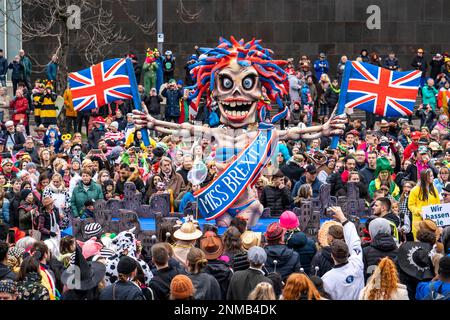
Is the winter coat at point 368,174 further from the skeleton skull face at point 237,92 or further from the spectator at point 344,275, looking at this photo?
the spectator at point 344,275

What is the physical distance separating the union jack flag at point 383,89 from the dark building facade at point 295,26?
750 inches

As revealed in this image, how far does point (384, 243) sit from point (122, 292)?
3.06m

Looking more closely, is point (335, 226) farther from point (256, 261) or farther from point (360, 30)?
point (360, 30)

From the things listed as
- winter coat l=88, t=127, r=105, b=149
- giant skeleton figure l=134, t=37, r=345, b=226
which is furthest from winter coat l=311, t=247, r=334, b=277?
winter coat l=88, t=127, r=105, b=149

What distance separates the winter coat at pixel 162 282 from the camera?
36.5ft

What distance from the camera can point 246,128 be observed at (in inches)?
638

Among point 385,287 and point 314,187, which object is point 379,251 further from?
point 314,187

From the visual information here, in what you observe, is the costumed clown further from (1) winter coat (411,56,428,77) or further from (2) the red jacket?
(1) winter coat (411,56,428,77)

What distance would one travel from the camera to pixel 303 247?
12.8m

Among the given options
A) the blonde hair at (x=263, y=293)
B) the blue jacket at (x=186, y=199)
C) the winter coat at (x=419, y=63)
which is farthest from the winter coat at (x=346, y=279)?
the winter coat at (x=419, y=63)

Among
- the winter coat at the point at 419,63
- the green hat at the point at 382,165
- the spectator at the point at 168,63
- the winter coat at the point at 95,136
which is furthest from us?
the winter coat at the point at 419,63

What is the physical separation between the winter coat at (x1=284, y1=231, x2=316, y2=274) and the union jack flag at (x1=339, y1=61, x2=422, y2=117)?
532cm

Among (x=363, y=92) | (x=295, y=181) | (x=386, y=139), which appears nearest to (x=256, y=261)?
(x=363, y=92)
